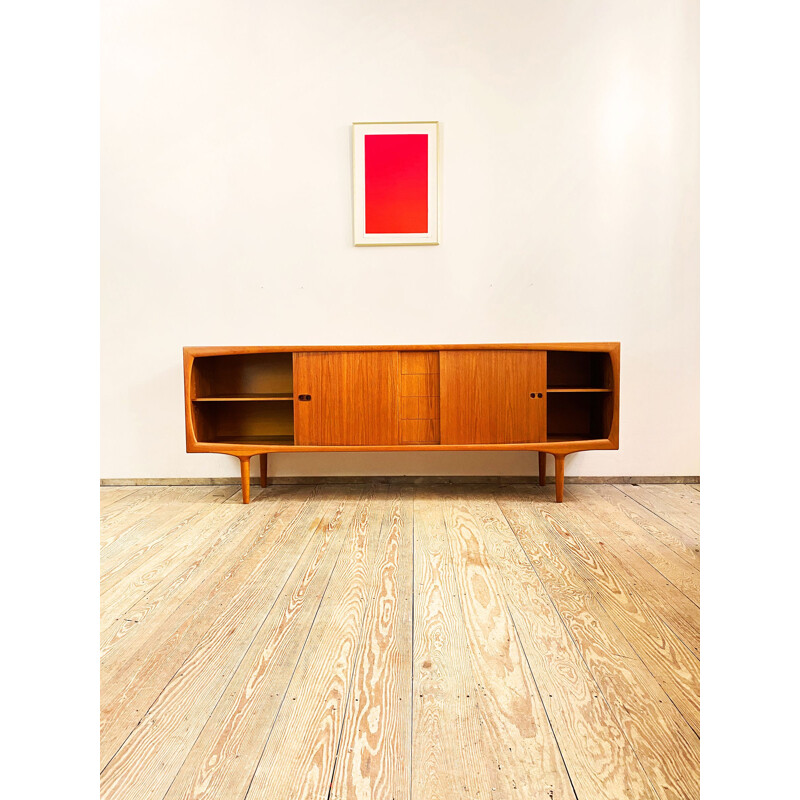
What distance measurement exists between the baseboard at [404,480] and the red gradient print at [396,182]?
51.1 inches

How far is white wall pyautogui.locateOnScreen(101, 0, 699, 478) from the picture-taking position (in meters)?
3.25

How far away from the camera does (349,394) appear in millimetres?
2943

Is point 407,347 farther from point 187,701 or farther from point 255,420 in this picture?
point 187,701

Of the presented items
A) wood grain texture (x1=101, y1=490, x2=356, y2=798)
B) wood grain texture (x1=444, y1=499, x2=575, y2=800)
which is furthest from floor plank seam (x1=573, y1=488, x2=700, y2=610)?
wood grain texture (x1=101, y1=490, x2=356, y2=798)

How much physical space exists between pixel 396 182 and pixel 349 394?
3.86 ft

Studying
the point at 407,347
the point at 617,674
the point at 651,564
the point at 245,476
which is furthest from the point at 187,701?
the point at 407,347

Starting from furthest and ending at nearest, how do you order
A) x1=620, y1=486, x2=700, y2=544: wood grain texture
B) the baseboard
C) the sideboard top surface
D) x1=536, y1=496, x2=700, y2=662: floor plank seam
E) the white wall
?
1. the baseboard
2. the white wall
3. the sideboard top surface
4. x1=620, y1=486, x2=700, y2=544: wood grain texture
5. x1=536, y1=496, x2=700, y2=662: floor plank seam

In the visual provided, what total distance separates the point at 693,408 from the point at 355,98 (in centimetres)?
237

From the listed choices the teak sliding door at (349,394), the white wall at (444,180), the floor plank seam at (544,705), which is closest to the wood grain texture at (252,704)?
the floor plank seam at (544,705)

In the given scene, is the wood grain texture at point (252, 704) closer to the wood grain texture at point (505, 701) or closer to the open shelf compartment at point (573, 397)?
the wood grain texture at point (505, 701)

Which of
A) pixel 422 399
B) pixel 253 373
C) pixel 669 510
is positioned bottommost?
pixel 669 510

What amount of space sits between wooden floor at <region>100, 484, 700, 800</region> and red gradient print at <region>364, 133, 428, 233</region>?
5.10 ft

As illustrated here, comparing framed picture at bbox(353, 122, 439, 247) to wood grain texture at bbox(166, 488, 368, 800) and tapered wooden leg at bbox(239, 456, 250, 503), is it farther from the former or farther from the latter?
wood grain texture at bbox(166, 488, 368, 800)
